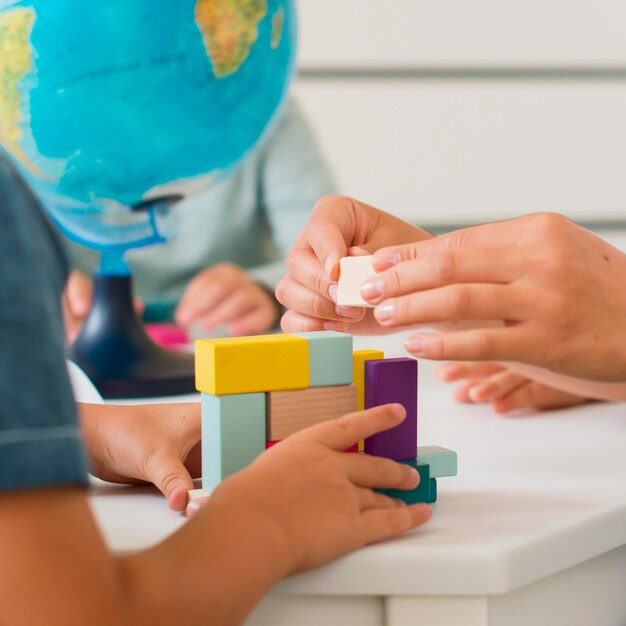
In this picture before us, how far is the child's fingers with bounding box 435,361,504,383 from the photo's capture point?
2.86ft

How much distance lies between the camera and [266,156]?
1718 mm

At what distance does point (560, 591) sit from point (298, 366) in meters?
0.18

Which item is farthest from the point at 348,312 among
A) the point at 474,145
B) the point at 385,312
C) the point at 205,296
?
the point at 474,145

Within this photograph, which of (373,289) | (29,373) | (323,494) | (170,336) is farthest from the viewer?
(170,336)

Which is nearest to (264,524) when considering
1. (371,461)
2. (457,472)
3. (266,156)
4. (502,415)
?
(371,461)

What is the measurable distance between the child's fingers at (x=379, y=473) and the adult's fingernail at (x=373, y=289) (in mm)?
105

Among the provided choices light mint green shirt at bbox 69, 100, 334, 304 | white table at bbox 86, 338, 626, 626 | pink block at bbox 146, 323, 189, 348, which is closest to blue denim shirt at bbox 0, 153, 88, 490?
white table at bbox 86, 338, 626, 626

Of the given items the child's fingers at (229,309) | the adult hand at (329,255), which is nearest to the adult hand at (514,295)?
the adult hand at (329,255)

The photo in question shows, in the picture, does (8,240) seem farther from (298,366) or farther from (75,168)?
(75,168)

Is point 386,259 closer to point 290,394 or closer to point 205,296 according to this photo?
point 290,394

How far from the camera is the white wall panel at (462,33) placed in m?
2.10

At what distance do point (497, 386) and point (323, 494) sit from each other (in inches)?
14.7

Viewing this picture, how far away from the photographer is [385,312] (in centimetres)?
56

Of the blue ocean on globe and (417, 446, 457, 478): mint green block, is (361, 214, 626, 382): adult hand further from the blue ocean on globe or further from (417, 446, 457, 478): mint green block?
the blue ocean on globe
